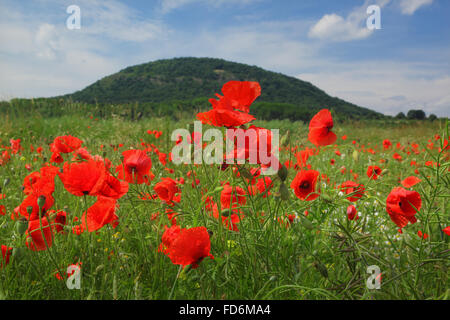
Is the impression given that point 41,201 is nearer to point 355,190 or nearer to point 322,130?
point 322,130

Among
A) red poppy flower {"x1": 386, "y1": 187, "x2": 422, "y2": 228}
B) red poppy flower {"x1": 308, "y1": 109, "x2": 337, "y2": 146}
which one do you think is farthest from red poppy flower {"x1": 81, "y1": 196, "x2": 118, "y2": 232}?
red poppy flower {"x1": 386, "y1": 187, "x2": 422, "y2": 228}

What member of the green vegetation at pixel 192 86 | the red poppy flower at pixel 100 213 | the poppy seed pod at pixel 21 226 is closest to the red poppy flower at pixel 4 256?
the poppy seed pod at pixel 21 226

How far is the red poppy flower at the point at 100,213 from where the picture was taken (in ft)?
2.77

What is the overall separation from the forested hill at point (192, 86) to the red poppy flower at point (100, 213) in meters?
35.8

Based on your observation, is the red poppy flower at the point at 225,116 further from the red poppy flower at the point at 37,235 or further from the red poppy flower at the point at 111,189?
the red poppy flower at the point at 37,235

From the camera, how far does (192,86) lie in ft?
161

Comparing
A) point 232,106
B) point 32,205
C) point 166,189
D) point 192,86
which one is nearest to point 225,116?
point 232,106

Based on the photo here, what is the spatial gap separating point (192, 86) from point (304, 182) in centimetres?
4995

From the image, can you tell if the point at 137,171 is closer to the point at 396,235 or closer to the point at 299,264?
the point at 299,264

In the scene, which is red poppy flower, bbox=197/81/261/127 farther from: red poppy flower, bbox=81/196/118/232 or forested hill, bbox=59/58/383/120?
forested hill, bbox=59/58/383/120

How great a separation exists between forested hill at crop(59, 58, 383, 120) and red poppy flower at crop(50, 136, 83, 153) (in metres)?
35.1

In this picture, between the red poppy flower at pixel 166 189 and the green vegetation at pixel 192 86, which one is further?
the green vegetation at pixel 192 86
